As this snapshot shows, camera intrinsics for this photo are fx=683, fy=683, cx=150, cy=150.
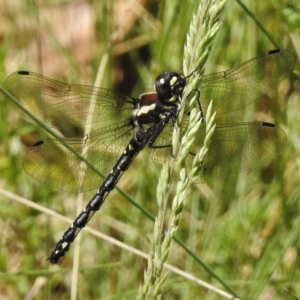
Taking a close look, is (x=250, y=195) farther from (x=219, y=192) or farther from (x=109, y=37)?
(x=109, y=37)

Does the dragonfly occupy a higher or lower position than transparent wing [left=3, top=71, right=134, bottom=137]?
lower

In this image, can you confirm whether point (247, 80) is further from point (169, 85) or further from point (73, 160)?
point (73, 160)

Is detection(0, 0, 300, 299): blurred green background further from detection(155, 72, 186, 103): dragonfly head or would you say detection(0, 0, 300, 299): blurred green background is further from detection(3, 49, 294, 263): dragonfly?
detection(155, 72, 186, 103): dragonfly head

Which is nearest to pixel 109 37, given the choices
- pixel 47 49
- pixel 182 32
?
pixel 182 32

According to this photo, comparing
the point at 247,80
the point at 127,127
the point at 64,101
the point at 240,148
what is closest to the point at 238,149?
the point at 240,148

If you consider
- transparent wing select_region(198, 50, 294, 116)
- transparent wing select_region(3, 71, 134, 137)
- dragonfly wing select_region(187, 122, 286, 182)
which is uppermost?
transparent wing select_region(3, 71, 134, 137)

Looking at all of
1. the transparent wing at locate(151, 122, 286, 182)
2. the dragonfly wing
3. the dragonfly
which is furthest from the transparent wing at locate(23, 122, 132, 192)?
the dragonfly wing
